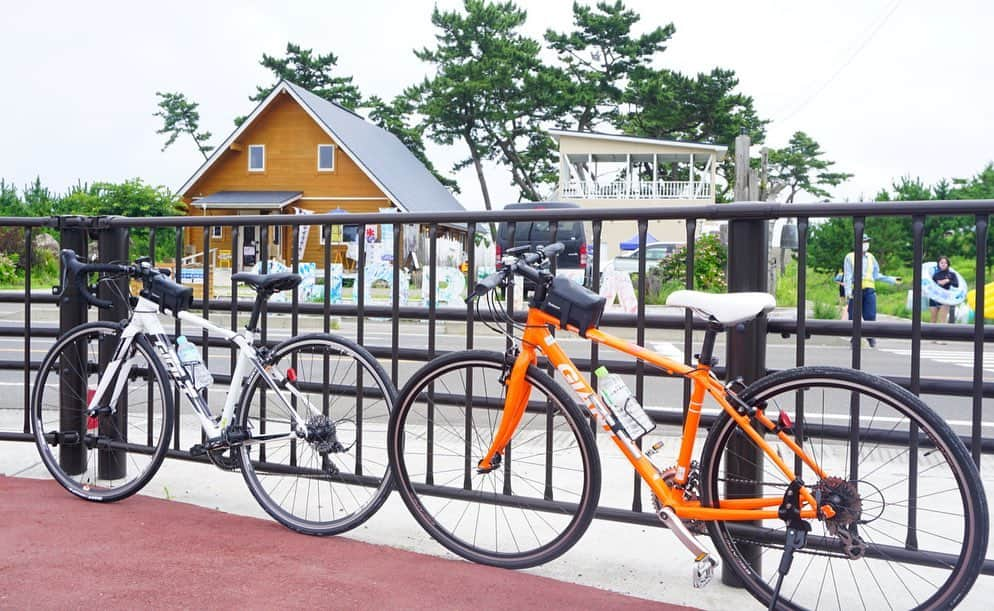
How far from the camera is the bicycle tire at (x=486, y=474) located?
3.32m

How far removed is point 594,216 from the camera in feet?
11.5

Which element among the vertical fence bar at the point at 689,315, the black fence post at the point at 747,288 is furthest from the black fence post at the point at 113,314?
the black fence post at the point at 747,288

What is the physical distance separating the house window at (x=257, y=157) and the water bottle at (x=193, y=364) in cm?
3426

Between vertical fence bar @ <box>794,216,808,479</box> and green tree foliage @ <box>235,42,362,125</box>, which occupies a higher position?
green tree foliage @ <box>235,42,362,125</box>

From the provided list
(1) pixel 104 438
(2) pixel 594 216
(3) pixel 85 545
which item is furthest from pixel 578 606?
(1) pixel 104 438

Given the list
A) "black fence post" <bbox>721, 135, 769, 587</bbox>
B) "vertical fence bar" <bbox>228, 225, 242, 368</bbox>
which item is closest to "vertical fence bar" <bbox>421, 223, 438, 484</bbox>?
"vertical fence bar" <bbox>228, 225, 242, 368</bbox>

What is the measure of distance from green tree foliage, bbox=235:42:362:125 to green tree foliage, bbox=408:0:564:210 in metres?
4.22

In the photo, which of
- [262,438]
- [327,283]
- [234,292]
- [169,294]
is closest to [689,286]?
[327,283]

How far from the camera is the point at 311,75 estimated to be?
52625mm

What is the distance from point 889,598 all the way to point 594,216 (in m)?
1.72

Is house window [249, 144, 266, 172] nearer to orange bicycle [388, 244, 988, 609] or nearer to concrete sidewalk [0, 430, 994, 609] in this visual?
concrete sidewalk [0, 430, 994, 609]

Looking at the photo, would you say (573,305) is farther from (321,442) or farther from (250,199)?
(250,199)

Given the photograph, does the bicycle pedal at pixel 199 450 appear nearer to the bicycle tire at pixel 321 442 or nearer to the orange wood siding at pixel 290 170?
the bicycle tire at pixel 321 442

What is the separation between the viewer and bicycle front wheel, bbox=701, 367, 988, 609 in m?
2.68
